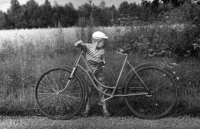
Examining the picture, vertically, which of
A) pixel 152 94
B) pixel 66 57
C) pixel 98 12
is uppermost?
pixel 98 12

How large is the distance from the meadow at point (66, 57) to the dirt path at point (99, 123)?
0.30m

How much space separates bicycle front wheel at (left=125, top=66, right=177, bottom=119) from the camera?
11.8 ft

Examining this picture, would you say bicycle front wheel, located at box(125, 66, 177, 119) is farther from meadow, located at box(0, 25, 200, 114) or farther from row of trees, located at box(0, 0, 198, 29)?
row of trees, located at box(0, 0, 198, 29)

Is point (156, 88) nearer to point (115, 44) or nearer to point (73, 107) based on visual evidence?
point (73, 107)

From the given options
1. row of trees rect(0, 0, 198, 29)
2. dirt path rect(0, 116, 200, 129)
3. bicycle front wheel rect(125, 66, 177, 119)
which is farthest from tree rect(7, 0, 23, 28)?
bicycle front wheel rect(125, 66, 177, 119)

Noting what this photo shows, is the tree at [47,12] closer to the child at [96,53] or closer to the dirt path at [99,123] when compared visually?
the child at [96,53]

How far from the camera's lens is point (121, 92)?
3.68 m

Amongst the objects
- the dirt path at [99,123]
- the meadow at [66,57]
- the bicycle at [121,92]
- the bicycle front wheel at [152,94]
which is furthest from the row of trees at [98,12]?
the dirt path at [99,123]

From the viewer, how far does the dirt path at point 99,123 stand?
3.29 m

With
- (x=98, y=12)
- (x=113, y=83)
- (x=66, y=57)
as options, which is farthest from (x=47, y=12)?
(x=113, y=83)

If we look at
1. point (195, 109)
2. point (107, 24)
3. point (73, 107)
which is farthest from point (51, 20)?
point (195, 109)

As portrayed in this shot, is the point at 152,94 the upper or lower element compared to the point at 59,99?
upper

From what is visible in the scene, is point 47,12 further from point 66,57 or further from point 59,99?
point 59,99

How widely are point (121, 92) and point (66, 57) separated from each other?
2598 millimetres
